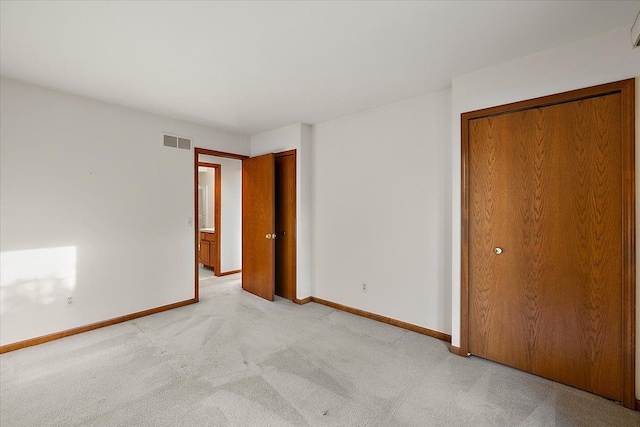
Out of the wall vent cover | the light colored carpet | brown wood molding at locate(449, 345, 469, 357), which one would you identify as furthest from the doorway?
brown wood molding at locate(449, 345, 469, 357)

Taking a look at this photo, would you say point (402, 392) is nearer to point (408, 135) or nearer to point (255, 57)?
point (408, 135)

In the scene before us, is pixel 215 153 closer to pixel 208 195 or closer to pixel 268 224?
pixel 268 224

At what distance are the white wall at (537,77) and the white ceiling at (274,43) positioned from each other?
3.3 inches

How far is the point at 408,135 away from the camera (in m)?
3.19

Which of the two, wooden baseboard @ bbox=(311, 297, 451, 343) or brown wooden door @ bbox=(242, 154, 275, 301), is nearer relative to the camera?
wooden baseboard @ bbox=(311, 297, 451, 343)

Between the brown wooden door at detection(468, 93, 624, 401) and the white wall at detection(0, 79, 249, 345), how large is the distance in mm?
3464

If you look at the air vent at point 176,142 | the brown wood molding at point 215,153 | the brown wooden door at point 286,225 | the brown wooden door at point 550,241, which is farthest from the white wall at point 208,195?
the brown wooden door at point 550,241

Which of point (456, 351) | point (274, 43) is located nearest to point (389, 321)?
point (456, 351)

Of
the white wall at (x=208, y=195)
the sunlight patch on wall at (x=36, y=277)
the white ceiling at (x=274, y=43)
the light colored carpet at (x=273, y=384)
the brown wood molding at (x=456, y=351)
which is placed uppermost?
the white ceiling at (x=274, y=43)

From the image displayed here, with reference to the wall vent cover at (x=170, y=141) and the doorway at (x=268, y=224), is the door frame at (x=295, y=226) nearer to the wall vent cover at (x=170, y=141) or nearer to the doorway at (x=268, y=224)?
the doorway at (x=268, y=224)

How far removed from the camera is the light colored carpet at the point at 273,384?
6.07 feet

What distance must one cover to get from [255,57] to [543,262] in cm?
269

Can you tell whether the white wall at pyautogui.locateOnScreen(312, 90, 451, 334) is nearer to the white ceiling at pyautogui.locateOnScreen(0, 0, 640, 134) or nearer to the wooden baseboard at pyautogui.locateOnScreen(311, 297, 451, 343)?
the wooden baseboard at pyautogui.locateOnScreen(311, 297, 451, 343)

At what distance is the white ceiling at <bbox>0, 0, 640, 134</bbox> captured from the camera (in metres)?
1.76
